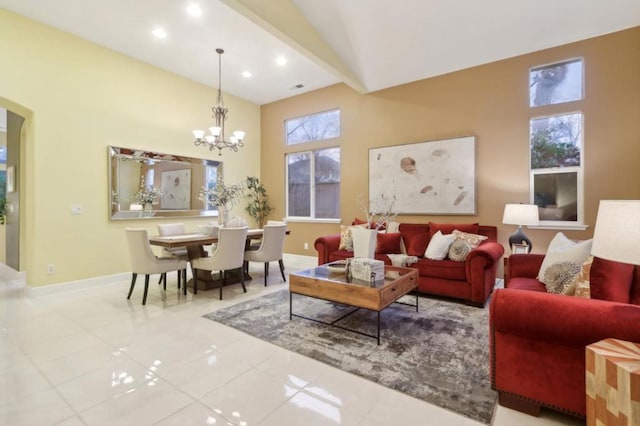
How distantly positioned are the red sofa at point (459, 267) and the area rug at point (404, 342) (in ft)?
0.50

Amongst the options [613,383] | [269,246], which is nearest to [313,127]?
[269,246]

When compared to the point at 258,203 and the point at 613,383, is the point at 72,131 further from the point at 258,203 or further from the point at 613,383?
the point at 613,383

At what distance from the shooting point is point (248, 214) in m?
6.98

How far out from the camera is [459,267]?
3596 mm

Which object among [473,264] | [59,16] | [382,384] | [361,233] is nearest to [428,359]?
[382,384]

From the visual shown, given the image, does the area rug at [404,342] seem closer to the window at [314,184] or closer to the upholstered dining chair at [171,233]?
the upholstered dining chair at [171,233]

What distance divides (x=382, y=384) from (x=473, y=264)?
80.8 inches

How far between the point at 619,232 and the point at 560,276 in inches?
46.7

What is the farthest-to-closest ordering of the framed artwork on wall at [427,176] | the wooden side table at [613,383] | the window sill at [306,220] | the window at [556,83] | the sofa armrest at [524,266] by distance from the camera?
the window sill at [306,220] → the framed artwork on wall at [427,176] → the window at [556,83] → the sofa armrest at [524,266] → the wooden side table at [613,383]

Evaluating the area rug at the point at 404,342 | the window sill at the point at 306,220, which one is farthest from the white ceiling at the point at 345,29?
the area rug at the point at 404,342

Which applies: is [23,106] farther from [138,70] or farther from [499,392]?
[499,392]

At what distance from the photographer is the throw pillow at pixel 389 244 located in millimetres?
4438

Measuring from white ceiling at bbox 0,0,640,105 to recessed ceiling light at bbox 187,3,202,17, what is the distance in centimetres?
5

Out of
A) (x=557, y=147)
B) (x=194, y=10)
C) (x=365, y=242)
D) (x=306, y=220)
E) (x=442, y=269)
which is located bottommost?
(x=442, y=269)
